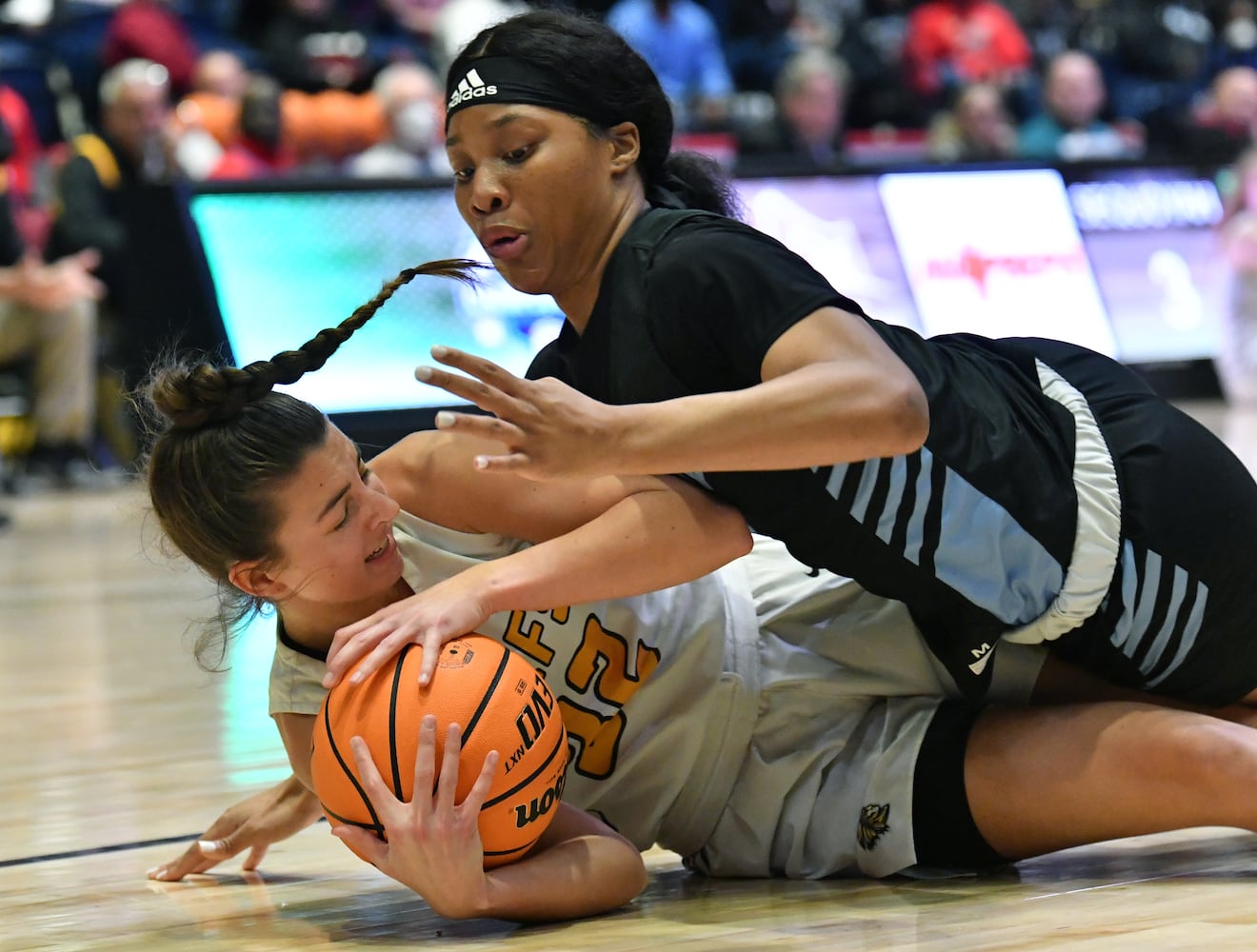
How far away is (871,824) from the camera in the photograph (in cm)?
257

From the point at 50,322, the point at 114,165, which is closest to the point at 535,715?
the point at 50,322

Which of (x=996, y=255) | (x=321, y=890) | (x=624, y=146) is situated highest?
(x=624, y=146)

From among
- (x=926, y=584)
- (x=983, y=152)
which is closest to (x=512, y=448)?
(x=926, y=584)

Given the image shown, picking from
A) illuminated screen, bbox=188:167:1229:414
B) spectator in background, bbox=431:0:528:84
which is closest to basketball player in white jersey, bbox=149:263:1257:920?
illuminated screen, bbox=188:167:1229:414

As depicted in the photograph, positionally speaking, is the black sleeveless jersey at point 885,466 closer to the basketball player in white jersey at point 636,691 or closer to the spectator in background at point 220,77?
the basketball player in white jersey at point 636,691

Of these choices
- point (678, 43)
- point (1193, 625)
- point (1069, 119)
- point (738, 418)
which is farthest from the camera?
point (1069, 119)

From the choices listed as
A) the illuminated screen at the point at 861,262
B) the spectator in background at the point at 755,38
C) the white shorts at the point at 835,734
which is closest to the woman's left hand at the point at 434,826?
the white shorts at the point at 835,734

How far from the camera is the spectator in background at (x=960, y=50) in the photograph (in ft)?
41.0

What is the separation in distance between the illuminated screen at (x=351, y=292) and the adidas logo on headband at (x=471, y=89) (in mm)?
5243

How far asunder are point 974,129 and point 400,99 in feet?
12.4

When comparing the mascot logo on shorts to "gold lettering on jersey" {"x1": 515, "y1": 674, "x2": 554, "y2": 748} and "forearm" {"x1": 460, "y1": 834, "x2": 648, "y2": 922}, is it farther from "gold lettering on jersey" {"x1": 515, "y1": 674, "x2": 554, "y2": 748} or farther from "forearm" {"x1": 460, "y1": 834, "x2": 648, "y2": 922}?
"gold lettering on jersey" {"x1": 515, "y1": 674, "x2": 554, "y2": 748}

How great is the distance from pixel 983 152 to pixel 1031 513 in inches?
343

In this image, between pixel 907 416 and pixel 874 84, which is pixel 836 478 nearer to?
pixel 907 416

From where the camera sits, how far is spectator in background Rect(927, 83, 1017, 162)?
11.0 m
